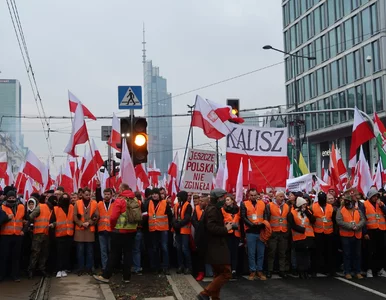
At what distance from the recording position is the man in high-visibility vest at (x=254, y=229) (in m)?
11.2

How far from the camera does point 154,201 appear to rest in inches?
459

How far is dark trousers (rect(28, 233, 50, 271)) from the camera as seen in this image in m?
11.2

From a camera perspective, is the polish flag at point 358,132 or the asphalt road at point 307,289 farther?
the polish flag at point 358,132

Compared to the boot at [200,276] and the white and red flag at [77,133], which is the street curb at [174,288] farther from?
the white and red flag at [77,133]

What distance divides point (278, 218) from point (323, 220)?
943 mm

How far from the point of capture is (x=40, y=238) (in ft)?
37.0

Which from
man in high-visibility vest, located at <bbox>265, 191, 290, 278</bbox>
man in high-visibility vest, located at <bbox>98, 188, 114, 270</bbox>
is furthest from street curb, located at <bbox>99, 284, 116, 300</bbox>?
man in high-visibility vest, located at <bbox>265, 191, 290, 278</bbox>

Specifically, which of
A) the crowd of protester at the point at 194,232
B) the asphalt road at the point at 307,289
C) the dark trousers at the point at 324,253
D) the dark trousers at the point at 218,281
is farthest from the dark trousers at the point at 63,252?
the dark trousers at the point at 324,253

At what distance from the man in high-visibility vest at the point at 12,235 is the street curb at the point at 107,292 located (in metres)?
2.14

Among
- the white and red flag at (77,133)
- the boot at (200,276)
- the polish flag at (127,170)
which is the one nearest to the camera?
the boot at (200,276)

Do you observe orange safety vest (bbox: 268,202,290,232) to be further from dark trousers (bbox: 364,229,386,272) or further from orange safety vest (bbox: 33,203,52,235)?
orange safety vest (bbox: 33,203,52,235)

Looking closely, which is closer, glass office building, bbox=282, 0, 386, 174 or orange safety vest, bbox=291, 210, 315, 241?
orange safety vest, bbox=291, 210, 315, 241

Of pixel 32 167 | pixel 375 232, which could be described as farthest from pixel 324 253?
pixel 32 167

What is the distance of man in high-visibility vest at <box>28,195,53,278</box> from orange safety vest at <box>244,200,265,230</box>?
13.2 ft
